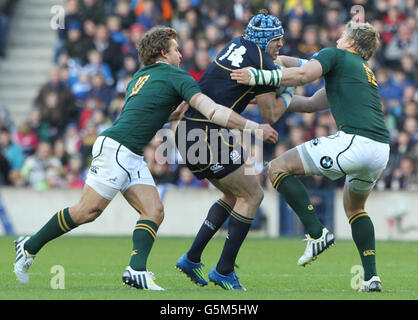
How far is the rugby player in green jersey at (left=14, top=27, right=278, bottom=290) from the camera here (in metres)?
8.53

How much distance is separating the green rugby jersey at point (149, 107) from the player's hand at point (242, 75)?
44cm

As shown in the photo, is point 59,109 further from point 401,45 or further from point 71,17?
point 401,45

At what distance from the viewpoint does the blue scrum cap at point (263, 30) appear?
29.0 feet

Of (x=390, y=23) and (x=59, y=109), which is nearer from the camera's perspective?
(x=390, y=23)

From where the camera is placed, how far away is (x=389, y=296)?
8.26 metres

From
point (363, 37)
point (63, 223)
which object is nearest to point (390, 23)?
point (363, 37)

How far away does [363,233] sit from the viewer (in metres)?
8.93

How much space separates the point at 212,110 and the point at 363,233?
1944mm

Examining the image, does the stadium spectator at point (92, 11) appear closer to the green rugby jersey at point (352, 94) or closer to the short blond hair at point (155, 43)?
the short blond hair at point (155, 43)

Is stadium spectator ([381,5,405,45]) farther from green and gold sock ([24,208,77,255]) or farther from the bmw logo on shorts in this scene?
green and gold sock ([24,208,77,255])
